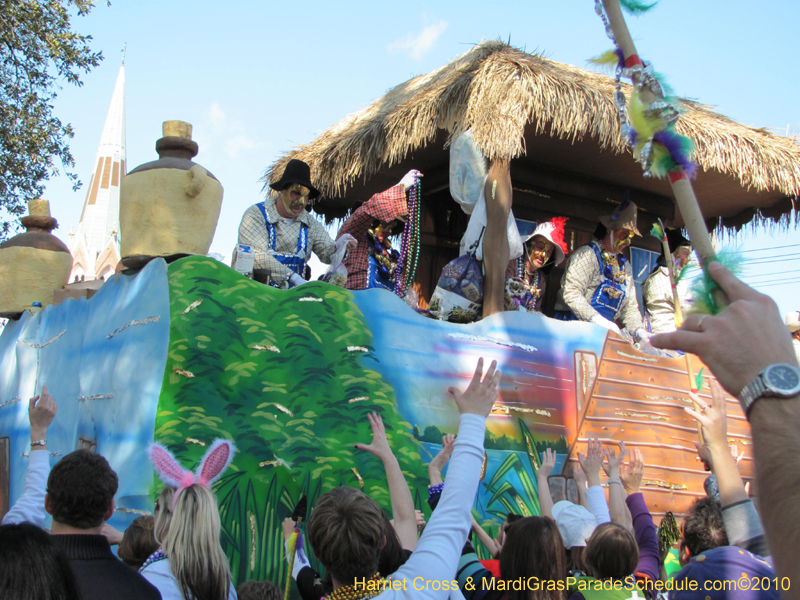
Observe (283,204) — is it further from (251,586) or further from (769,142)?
(769,142)

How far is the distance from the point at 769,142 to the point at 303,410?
4971mm

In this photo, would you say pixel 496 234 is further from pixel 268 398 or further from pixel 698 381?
pixel 268 398

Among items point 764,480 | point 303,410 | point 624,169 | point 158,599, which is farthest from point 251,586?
point 624,169

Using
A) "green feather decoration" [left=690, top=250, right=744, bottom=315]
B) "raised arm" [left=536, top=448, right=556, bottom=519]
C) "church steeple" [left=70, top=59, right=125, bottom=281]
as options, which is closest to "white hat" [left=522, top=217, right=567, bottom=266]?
"raised arm" [left=536, top=448, right=556, bottom=519]

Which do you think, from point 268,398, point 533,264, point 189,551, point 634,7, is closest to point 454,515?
point 189,551

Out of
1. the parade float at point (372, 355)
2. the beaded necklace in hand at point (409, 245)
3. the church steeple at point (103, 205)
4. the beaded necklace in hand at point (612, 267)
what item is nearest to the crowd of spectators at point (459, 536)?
the parade float at point (372, 355)

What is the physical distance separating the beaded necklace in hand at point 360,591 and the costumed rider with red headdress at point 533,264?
4.30 m

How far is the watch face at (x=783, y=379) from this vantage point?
993 mm

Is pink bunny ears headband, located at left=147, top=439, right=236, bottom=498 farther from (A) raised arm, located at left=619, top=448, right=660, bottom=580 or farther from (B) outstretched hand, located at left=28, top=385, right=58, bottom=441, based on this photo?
(A) raised arm, located at left=619, top=448, right=660, bottom=580

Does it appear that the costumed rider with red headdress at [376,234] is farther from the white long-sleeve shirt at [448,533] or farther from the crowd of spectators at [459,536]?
the white long-sleeve shirt at [448,533]

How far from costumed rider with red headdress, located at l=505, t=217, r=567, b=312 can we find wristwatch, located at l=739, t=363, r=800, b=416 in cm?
501

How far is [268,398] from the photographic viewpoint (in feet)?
13.8

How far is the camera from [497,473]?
4828mm

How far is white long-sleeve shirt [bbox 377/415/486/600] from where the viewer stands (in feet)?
5.90
